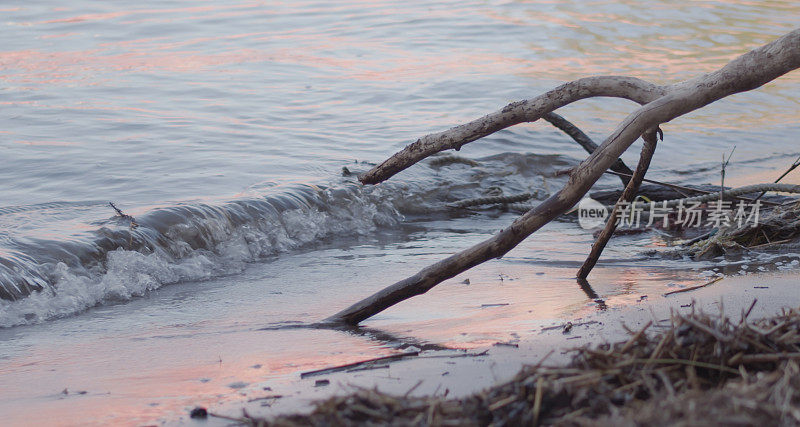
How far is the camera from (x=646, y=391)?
2281 mm

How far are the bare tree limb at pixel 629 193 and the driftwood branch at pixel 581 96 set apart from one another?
410 mm

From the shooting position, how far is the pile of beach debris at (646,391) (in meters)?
1.89

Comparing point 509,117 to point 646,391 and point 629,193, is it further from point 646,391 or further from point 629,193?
point 646,391

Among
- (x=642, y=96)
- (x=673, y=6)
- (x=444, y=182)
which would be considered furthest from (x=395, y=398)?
(x=673, y=6)

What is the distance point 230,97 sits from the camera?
1079 cm

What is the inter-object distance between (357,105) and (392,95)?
76cm

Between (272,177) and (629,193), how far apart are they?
3.96 m

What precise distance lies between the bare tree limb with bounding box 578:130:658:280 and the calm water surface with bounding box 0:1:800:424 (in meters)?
0.15

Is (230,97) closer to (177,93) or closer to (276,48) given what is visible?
(177,93)

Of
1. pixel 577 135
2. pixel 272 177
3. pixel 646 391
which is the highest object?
pixel 577 135
